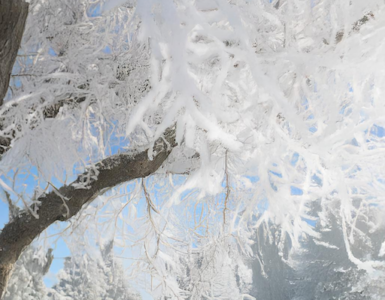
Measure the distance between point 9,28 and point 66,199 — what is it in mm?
1650

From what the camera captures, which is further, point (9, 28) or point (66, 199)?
point (66, 199)

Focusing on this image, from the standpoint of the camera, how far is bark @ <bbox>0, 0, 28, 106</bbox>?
1792 millimetres

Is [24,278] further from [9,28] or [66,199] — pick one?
[9,28]

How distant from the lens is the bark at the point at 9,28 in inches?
70.6

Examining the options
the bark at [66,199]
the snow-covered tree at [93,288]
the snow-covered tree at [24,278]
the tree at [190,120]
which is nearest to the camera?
the tree at [190,120]

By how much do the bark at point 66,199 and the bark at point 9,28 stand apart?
4.30 ft

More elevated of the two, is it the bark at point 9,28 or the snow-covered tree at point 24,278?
the bark at point 9,28

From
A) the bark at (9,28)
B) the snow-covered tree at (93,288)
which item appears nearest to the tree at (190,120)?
the bark at (9,28)

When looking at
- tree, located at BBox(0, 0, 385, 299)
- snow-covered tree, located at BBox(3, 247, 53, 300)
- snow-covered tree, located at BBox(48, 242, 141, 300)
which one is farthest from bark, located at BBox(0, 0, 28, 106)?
snow-covered tree, located at BBox(48, 242, 141, 300)

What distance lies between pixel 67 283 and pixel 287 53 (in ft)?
40.9

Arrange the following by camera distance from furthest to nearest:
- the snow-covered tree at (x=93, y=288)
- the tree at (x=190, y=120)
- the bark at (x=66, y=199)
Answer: the snow-covered tree at (x=93, y=288) < the bark at (x=66, y=199) < the tree at (x=190, y=120)

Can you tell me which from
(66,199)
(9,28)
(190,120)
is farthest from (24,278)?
(190,120)

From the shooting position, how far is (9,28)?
1.86 meters

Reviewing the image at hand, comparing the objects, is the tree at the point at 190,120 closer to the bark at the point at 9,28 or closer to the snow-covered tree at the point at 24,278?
the bark at the point at 9,28
